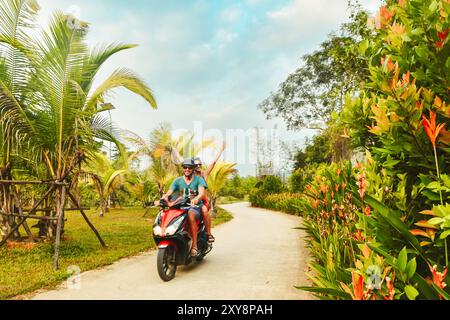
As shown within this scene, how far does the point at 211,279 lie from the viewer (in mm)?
4270

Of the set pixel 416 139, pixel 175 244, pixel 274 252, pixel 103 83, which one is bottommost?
pixel 274 252

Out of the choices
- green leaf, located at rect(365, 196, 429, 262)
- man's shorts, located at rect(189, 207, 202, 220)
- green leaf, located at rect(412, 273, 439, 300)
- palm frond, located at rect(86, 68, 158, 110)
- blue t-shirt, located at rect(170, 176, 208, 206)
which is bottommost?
green leaf, located at rect(412, 273, 439, 300)

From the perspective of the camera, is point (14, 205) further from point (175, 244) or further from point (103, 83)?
point (175, 244)

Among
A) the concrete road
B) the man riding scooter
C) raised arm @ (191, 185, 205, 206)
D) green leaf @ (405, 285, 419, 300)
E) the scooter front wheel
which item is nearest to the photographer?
green leaf @ (405, 285, 419, 300)

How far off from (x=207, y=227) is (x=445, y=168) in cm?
375

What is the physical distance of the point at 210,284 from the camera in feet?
13.2

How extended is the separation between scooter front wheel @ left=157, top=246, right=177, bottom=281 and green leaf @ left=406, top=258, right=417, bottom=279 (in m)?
3.10

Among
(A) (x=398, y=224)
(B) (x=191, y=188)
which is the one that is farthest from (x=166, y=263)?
(A) (x=398, y=224)

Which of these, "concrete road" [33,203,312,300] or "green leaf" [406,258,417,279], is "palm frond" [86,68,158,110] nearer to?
"concrete road" [33,203,312,300]

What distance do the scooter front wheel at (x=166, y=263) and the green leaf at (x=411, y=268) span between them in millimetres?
3102

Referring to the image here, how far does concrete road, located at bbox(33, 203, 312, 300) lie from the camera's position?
3.62 metres

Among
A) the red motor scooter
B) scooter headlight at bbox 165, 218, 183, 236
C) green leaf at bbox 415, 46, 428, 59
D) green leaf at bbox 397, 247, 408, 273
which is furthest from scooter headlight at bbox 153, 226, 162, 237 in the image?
green leaf at bbox 415, 46, 428, 59

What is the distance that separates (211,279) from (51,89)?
172 inches
